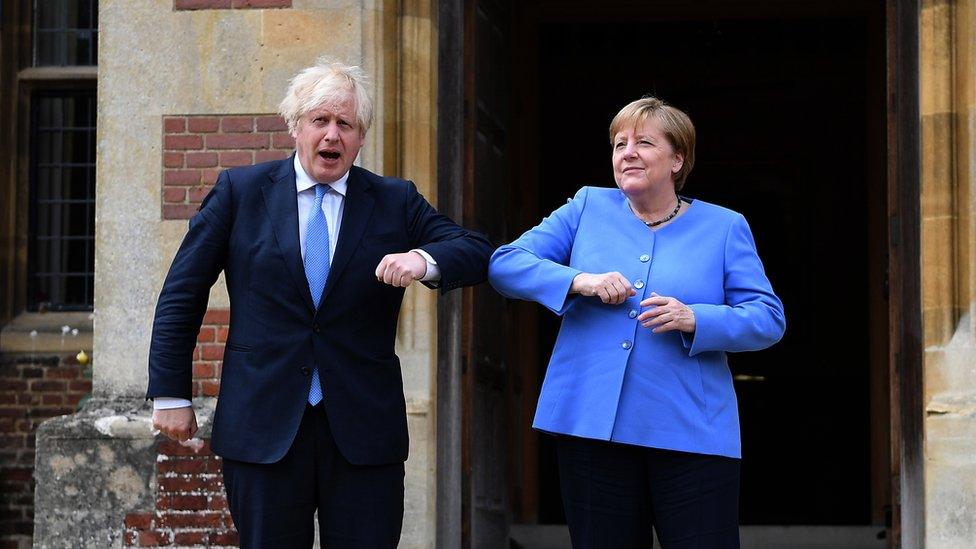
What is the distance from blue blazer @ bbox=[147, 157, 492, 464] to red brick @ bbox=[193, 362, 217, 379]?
2.28m

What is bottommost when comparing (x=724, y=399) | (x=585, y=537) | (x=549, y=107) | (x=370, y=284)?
(x=585, y=537)

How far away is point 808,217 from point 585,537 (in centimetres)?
825

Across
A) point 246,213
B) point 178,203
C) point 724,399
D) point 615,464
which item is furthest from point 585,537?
point 178,203

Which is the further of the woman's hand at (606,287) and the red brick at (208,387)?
the red brick at (208,387)

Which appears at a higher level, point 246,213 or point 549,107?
point 549,107

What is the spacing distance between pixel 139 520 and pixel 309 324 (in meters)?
2.66

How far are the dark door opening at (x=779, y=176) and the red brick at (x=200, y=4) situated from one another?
4.32 meters

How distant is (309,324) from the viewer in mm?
3914

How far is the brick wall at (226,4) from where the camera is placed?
21.1 feet

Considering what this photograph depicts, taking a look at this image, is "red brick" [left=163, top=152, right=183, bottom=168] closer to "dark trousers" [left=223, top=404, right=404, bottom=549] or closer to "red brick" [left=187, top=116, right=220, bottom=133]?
"red brick" [left=187, top=116, right=220, bottom=133]

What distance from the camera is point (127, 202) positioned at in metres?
6.46

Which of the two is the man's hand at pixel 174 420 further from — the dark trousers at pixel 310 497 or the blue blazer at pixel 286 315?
the dark trousers at pixel 310 497

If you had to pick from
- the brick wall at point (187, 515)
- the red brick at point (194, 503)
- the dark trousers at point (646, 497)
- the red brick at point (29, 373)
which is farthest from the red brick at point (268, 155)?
the dark trousers at point (646, 497)

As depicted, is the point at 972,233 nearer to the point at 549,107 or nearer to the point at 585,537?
the point at 585,537
